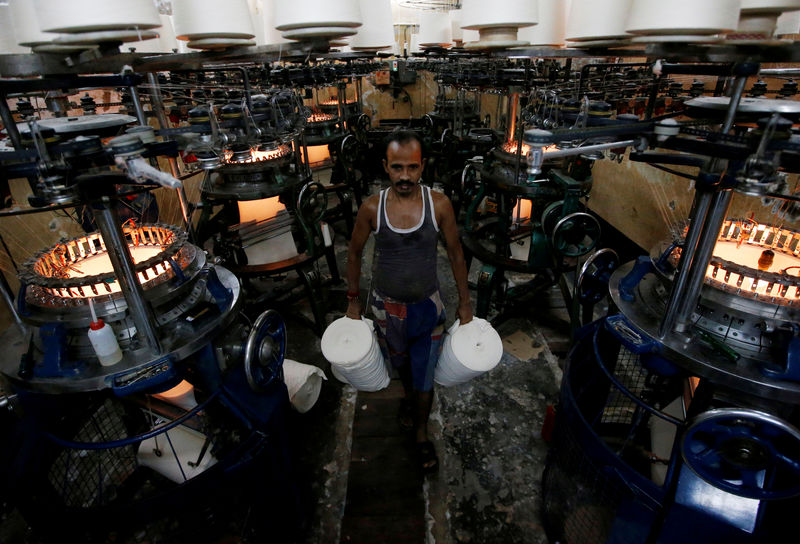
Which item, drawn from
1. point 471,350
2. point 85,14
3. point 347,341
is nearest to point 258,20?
point 85,14

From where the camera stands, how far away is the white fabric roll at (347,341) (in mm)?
2383

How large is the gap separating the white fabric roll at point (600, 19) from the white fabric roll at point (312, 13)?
1426 millimetres

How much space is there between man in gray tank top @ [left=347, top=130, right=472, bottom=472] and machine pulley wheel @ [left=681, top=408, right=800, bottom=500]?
4.41 ft

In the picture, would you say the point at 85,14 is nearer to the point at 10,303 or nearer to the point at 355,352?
the point at 10,303

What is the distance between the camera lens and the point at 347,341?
2477mm

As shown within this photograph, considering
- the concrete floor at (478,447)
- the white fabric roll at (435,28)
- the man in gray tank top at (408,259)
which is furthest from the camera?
the white fabric roll at (435,28)

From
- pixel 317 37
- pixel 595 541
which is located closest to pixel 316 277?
pixel 317 37

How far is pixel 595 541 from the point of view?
2166 mm

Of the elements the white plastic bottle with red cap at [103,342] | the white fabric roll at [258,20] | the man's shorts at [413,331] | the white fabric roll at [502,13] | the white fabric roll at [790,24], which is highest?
the white fabric roll at [258,20]

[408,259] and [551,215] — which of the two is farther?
[551,215]

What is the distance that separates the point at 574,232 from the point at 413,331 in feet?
4.97

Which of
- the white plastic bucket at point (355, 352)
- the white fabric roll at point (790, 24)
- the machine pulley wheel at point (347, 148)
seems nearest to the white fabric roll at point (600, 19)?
the white fabric roll at point (790, 24)

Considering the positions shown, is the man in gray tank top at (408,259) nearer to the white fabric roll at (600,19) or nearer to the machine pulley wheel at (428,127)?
the white fabric roll at (600,19)

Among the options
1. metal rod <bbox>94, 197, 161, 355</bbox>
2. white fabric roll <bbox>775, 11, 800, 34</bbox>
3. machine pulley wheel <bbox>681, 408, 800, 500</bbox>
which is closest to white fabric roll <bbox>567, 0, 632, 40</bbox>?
white fabric roll <bbox>775, 11, 800, 34</bbox>
